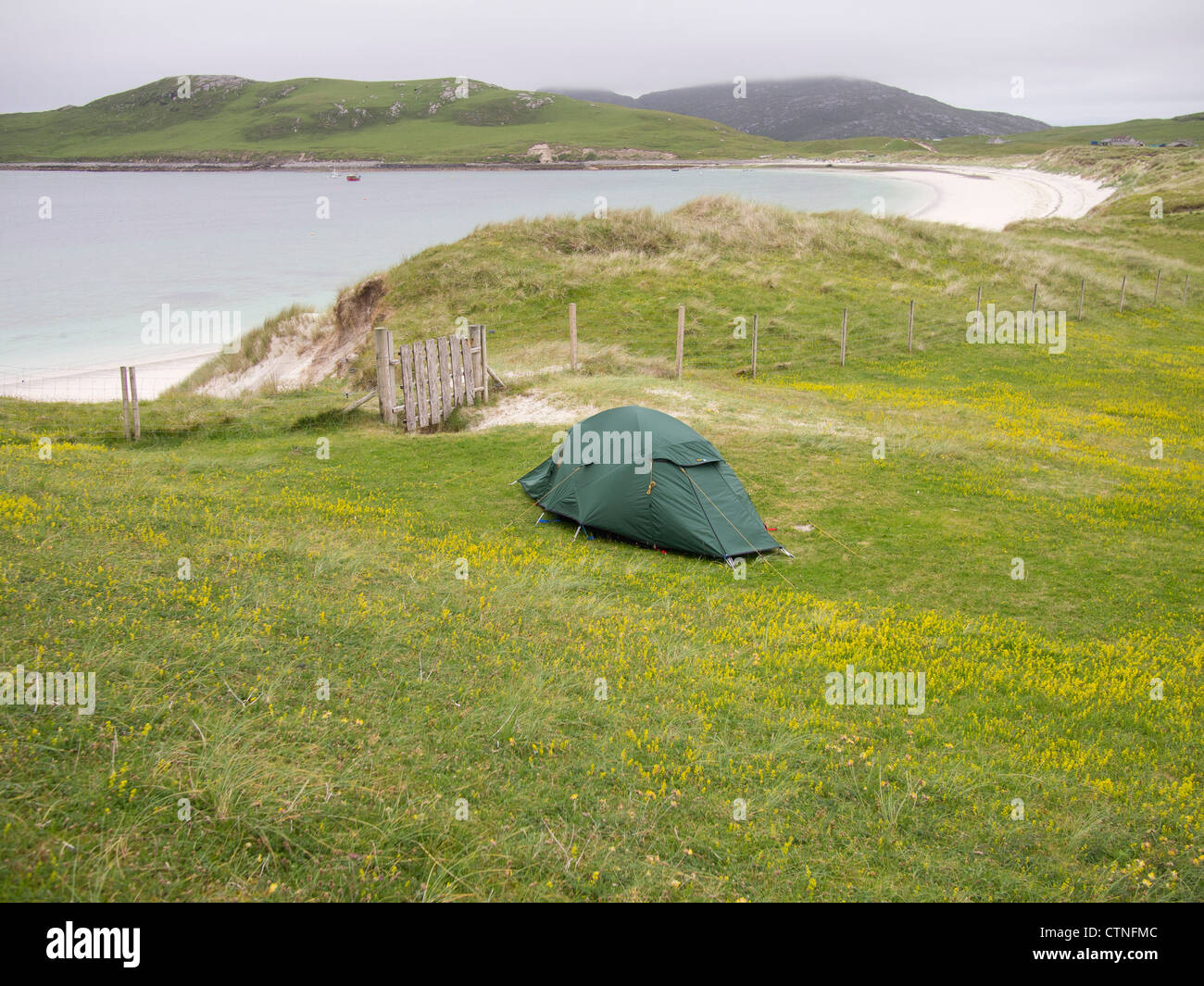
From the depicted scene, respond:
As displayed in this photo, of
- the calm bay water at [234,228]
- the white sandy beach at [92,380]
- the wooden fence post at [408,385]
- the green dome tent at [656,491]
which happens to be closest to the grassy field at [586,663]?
the green dome tent at [656,491]

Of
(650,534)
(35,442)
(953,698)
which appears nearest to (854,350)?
(650,534)

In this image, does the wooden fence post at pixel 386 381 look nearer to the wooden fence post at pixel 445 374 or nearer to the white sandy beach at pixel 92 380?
the wooden fence post at pixel 445 374

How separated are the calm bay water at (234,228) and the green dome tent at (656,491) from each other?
33538 millimetres

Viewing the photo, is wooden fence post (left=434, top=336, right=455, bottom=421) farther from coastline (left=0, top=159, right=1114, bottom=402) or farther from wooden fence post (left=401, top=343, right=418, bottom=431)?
coastline (left=0, top=159, right=1114, bottom=402)

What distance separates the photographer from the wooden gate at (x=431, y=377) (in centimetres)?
2153

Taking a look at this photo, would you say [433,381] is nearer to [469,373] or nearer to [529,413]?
[469,373]

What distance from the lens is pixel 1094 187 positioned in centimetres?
10656

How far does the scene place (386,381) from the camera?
2175 cm

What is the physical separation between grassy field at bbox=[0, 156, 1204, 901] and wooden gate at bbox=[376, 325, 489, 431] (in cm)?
101

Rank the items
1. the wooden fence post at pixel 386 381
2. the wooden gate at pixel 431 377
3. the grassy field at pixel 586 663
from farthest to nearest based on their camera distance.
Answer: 1. the wooden gate at pixel 431 377
2. the wooden fence post at pixel 386 381
3. the grassy field at pixel 586 663

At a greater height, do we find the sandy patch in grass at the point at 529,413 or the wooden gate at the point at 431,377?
the wooden gate at the point at 431,377

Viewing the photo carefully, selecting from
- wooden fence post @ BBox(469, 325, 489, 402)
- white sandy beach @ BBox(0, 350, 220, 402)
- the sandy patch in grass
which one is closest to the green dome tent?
the sandy patch in grass
